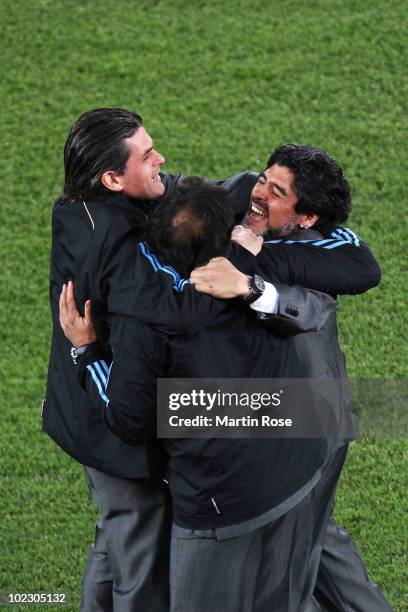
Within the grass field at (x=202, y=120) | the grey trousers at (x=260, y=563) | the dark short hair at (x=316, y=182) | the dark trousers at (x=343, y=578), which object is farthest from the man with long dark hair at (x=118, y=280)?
the grass field at (x=202, y=120)

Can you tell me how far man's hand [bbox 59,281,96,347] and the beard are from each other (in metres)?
0.54

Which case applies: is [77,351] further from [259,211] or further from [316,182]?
[316,182]

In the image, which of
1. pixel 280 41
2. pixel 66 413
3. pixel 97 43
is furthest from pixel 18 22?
pixel 66 413

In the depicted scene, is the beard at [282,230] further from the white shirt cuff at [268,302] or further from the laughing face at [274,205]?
the white shirt cuff at [268,302]

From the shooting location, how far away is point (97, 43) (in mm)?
7820

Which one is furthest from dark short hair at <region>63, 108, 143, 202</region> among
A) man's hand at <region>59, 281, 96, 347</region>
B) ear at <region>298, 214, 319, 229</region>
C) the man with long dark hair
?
ear at <region>298, 214, 319, 229</region>

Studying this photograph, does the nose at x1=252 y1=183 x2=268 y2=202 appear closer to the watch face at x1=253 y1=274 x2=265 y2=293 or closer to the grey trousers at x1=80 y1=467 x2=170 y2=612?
the watch face at x1=253 y1=274 x2=265 y2=293

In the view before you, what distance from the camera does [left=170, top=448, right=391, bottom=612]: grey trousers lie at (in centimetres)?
344

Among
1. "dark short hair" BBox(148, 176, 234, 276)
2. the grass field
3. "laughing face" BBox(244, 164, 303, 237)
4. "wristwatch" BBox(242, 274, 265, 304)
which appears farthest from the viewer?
the grass field

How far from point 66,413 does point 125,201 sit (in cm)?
61

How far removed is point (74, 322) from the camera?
3514 millimetres

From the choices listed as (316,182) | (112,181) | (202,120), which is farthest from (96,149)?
(202,120)

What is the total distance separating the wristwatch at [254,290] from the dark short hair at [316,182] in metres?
0.36

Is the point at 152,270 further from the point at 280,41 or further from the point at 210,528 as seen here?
the point at 280,41
